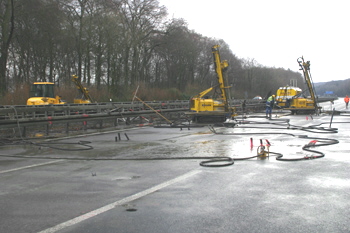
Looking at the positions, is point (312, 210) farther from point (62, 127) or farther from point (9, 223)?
point (62, 127)

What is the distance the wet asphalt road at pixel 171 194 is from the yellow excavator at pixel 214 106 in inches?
484

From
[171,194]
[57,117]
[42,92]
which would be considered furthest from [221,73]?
[171,194]

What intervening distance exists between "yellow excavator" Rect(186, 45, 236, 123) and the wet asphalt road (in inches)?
484

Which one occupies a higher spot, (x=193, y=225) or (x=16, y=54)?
(x=16, y=54)

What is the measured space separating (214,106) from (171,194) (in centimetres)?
1694

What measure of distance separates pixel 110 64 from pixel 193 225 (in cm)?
3868

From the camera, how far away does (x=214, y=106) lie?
22312mm

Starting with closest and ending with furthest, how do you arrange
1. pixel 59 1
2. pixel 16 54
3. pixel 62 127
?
pixel 62 127
pixel 59 1
pixel 16 54

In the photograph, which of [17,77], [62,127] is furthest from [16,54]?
[62,127]

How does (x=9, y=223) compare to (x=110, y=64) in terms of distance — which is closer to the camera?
(x=9, y=223)

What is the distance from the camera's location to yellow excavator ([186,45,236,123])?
2200 cm

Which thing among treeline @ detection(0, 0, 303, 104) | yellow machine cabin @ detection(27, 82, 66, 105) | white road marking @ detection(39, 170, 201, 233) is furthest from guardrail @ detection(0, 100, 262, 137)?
white road marking @ detection(39, 170, 201, 233)

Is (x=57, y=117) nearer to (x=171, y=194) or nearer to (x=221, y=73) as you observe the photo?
(x=221, y=73)

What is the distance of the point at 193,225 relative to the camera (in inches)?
169
